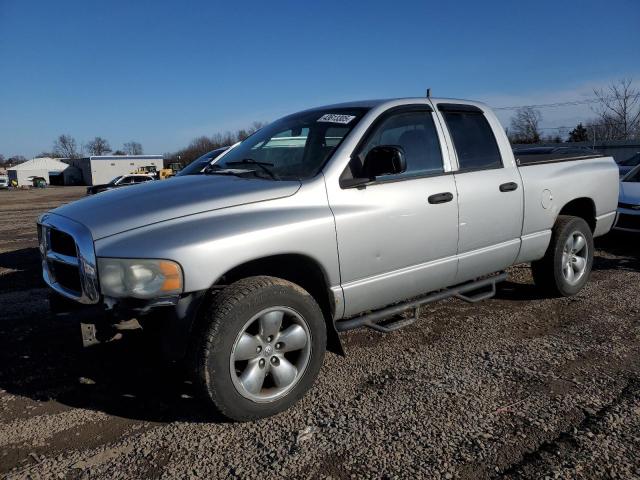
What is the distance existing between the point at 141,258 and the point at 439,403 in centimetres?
199

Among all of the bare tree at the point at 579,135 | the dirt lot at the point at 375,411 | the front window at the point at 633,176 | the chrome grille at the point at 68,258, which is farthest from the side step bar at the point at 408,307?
the bare tree at the point at 579,135

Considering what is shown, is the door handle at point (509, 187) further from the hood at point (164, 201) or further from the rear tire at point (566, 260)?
the hood at point (164, 201)

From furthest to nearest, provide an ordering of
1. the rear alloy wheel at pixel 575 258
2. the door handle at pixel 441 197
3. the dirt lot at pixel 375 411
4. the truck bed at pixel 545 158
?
1. the rear alloy wheel at pixel 575 258
2. the truck bed at pixel 545 158
3. the door handle at pixel 441 197
4. the dirt lot at pixel 375 411

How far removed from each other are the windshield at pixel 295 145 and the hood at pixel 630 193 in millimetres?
5946

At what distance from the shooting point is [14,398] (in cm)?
330

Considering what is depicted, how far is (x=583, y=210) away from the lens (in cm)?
544

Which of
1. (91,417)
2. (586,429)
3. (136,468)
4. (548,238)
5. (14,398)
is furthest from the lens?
(548,238)

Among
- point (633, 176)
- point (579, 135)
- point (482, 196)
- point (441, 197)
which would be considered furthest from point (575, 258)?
point (579, 135)

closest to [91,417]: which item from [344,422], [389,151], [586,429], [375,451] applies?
[344,422]

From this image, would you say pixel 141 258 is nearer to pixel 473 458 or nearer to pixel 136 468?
pixel 136 468

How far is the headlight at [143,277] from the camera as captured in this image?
263 centimetres

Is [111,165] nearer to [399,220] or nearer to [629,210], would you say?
[629,210]

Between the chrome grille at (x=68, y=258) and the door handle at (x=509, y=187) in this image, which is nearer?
the chrome grille at (x=68, y=258)

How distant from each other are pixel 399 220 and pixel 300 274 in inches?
31.2
